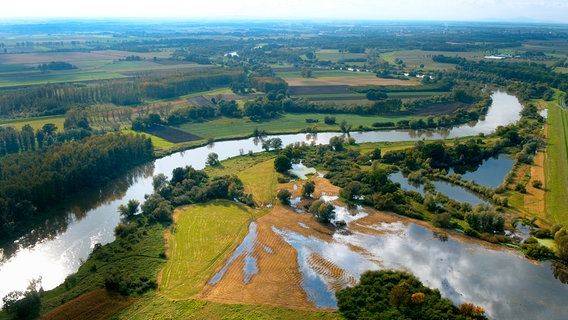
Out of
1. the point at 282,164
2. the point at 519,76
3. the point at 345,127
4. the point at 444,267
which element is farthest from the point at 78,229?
the point at 519,76

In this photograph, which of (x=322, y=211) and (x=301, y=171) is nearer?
(x=322, y=211)

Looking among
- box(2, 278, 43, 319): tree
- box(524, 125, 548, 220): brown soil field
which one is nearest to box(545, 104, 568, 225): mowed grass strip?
box(524, 125, 548, 220): brown soil field

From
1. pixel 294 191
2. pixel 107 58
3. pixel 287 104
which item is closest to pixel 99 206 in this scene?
pixel 294 191

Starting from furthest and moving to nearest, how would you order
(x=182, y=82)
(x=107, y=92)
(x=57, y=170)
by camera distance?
(x=182, y=82) < (x=107, y=92) < (x=57, y=170)

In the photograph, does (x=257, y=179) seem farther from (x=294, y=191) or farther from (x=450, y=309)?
(x=450, y=309)

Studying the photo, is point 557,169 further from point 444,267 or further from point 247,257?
point 247,257

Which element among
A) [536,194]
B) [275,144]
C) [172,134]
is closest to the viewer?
[536,194]

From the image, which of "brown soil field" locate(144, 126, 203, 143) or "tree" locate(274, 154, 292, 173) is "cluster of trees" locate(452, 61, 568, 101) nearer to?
"tree" locate(274, 154, 292, 173)

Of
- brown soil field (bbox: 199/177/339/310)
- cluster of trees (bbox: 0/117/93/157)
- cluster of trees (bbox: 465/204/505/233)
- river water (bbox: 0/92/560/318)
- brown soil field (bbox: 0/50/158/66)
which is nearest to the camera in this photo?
brown soil field (bbox: 199/177/339/310)
